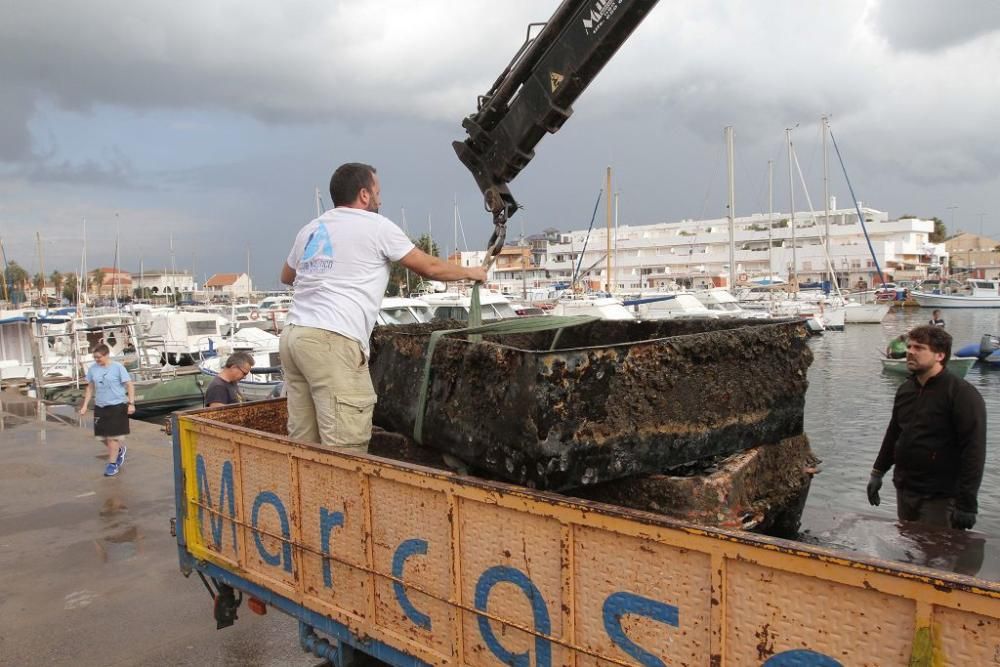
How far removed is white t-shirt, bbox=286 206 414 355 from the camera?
351 centimetres

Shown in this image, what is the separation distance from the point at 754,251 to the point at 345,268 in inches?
3017

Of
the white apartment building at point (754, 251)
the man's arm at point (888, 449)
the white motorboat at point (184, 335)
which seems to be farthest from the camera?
the white apartment building at point (754, 251)

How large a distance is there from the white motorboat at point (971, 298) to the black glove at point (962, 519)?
61322mm

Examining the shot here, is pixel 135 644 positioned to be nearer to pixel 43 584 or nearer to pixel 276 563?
pixel 43 584

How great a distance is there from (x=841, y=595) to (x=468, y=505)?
121cm

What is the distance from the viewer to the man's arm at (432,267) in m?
3.52

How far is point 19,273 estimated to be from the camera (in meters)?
84.2

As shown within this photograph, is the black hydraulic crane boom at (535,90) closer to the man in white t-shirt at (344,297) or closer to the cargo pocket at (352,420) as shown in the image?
the man in white t-shirt at (344,297)

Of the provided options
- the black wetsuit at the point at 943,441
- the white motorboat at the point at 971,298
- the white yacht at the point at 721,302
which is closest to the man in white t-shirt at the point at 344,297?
the black wetsuit at the point at 943,441

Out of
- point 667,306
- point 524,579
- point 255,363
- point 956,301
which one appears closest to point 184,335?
point 255,363

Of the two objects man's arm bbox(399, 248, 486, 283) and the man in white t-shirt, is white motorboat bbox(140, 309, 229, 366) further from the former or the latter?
man's arm bbox(399, 248, 486, 283)

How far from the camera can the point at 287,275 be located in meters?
4.00

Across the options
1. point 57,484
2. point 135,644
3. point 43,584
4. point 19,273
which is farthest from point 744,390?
point 19,273

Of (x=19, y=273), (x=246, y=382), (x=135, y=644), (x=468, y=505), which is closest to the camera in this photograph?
(x=468, y=505)
